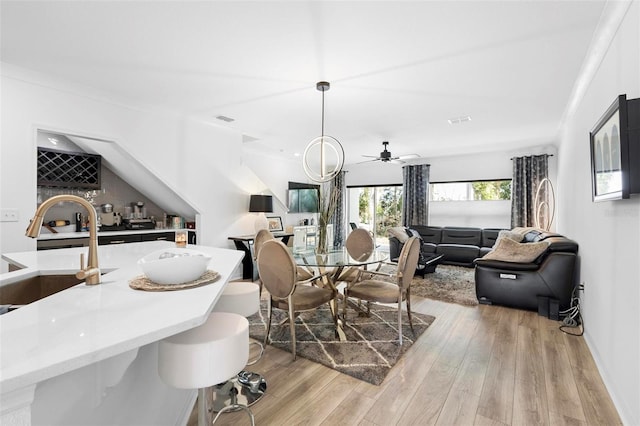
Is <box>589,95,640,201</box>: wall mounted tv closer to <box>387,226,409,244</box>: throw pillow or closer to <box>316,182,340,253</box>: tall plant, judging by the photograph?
<box>316,182,340,253</box>: tall plant

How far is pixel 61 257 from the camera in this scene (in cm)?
212

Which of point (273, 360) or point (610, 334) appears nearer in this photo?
point (610, 334)

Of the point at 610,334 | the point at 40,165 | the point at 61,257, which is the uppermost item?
the point at 40,165

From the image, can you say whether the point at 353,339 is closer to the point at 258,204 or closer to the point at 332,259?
the point at 332,259

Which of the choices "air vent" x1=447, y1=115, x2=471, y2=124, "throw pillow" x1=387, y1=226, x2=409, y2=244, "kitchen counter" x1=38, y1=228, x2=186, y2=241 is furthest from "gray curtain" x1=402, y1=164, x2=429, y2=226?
"kitchen counter" x1=38, y1=228, x2=186, y2=241

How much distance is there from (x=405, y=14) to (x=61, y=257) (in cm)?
294

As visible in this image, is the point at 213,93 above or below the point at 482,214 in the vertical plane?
above

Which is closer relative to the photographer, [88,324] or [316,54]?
[88,324]

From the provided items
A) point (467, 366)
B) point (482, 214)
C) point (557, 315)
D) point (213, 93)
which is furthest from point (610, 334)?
point (482, 214)

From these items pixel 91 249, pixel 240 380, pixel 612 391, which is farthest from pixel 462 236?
pixel 91 249

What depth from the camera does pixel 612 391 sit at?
1938mm

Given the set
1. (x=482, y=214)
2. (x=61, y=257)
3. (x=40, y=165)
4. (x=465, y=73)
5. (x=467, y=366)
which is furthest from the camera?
(x=482, y=214)

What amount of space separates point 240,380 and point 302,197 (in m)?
5.65

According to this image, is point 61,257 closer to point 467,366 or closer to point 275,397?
point 275,397
